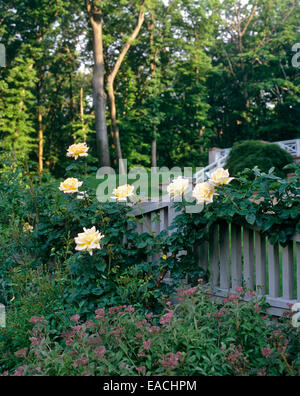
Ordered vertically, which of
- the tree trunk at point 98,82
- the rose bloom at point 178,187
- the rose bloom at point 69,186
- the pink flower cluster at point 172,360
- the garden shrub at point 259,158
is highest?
the tree trunk at point 98,82

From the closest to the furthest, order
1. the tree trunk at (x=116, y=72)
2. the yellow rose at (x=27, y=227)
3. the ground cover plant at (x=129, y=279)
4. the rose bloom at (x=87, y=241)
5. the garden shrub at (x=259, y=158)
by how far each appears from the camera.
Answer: the ground cover plant at (x=129, y=279), the rose bloom at (x=87, y=241), the yellow rose at (x=27, y=227), the garden shrub at (x=259, y=158), the tree trunk at (x=116, y=72)

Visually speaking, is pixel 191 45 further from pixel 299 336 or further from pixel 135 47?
pixel 299 336

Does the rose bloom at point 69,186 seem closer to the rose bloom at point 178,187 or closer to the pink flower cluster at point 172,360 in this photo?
the rose bloom at point 178,187

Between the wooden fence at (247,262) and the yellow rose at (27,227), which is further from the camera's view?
the yellow rose at (27,227)

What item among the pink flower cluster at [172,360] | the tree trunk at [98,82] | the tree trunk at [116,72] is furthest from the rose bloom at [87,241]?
the tree trunk at [116,72]

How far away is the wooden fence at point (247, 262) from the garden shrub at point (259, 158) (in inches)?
185

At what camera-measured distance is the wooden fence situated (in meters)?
2.68

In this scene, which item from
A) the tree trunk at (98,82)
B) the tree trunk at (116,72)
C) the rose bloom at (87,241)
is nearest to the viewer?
the rose bloom at (87,241)

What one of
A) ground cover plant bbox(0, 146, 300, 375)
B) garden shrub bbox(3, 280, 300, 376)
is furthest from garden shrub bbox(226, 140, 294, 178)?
garden shrub bbox(3, 280, 300, 376)

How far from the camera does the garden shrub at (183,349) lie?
6.35 ft

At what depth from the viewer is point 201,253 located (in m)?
3.22

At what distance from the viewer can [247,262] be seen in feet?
9.53

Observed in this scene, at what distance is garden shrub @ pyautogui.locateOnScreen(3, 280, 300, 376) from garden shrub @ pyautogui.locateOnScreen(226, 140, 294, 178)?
564 cm
